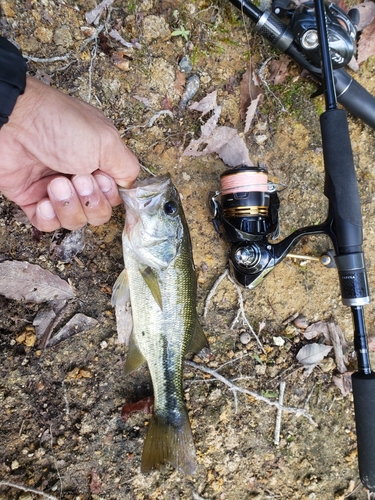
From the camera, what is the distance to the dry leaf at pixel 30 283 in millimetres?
3211

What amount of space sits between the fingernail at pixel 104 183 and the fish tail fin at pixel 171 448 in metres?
1.79

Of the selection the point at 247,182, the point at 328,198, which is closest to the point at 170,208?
the point at 247,182

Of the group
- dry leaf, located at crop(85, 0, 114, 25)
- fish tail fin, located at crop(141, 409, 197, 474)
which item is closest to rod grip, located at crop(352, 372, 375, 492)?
fish tail fin, located at crop(141, 409, 197, 474)

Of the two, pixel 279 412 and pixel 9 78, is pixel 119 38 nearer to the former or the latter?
pixel 9 78

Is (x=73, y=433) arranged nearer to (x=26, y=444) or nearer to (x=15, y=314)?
(x=26, y=444)

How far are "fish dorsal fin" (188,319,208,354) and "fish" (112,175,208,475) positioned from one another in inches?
0.5

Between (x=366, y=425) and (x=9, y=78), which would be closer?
(x=9, y=78)

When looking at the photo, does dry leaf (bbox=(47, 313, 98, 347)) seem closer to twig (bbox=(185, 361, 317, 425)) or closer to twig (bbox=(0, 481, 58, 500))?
twig (bbox=(185, 361, 317, 425))

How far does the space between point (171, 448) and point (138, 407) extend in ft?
1.49

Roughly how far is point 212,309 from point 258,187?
120 cm

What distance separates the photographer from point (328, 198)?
8.96 ft

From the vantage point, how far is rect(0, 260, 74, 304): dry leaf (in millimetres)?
3211

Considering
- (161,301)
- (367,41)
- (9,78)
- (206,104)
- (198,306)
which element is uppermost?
(367,41)

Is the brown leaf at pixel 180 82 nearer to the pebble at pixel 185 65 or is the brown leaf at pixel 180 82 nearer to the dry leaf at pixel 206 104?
the pebble at pixel 185 65
